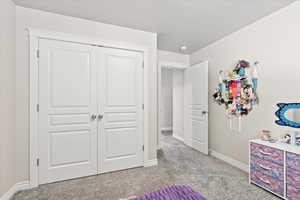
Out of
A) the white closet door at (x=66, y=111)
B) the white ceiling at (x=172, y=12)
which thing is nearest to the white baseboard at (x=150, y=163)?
the white closet door at (x=66, y=111)

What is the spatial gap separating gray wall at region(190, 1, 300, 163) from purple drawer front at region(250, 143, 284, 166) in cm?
39

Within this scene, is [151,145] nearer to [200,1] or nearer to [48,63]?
[48,63]

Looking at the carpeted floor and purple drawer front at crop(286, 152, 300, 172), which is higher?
purple drawer front at crop(286, 152, 300, 172)

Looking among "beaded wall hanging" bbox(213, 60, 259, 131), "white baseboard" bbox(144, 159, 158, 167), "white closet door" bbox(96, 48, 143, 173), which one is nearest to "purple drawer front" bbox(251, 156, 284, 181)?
"beaded wall hanging" bbox(213, 60, 259, 131)

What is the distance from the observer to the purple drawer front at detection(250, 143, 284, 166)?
1760 millimetres

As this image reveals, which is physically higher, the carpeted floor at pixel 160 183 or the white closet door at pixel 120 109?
the white closet door at pixel 120 109

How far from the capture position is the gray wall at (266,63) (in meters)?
1.96

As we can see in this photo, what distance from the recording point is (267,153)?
74.3 inches

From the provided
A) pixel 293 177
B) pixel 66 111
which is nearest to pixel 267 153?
pixel 293 177

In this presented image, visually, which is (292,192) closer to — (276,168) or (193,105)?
(276,168)

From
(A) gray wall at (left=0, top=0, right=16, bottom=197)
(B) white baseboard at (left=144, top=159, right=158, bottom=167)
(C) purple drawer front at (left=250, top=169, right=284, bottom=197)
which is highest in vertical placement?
(A) gray wall at (left=0, top=0, right=16, bottom=197)

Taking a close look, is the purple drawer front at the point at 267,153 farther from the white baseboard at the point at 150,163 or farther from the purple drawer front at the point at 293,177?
the white baseboard at the point at 150,163

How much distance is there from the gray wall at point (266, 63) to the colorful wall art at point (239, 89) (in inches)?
3.8

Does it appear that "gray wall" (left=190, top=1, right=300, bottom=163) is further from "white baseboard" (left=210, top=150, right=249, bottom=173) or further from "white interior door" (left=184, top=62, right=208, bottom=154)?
"white interior door" (left=184, top=62, right=208, bottom=154)
